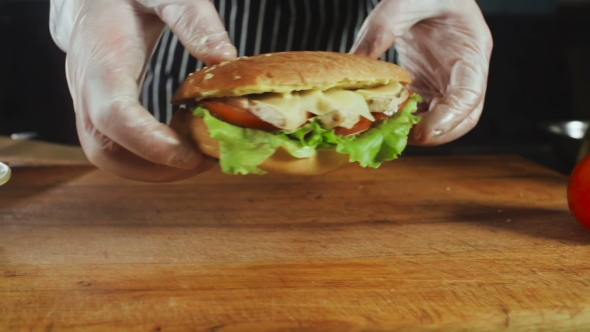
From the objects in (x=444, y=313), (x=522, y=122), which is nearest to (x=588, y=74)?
(x=522, y=122)

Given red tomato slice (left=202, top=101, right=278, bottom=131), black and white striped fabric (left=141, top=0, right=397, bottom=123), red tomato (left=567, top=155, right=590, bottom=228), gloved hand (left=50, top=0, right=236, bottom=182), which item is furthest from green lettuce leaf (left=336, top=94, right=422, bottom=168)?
black and white striped fabric (left=141, top=0, right=397, bottom=123)

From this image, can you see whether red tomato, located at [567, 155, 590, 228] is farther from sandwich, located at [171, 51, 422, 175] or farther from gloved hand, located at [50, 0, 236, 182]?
gloved hand, located at [50, 0, 236, 182]

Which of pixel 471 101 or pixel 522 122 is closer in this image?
pixel 471 101

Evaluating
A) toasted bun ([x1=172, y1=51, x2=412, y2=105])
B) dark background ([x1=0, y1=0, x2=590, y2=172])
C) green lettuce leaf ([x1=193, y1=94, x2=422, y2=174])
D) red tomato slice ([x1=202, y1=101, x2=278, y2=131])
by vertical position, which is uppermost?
toasted bun ([x1=172, y1=51, x2=412, y2=105])

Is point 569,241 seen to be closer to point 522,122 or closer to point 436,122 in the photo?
point 436,122

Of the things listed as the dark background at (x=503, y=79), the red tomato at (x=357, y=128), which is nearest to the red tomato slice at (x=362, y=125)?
the red tomato at (x=357, y=128)
